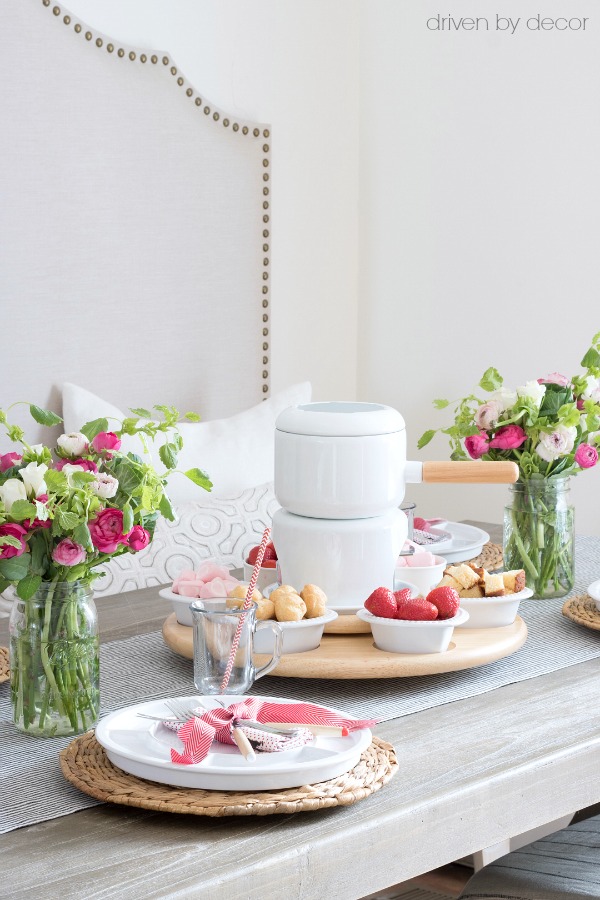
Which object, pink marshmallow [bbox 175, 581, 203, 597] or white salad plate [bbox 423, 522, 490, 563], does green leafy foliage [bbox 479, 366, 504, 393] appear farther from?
pink marshmallow [bbox 175, 581, 203, 597]

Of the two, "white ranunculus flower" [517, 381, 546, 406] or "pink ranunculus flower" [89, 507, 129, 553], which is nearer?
"pink ranunculus flower" [89, 507, 129, 553]

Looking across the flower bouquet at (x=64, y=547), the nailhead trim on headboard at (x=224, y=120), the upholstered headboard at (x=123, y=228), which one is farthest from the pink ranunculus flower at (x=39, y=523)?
the nailhead trim on headboard at (x=224, y=120)

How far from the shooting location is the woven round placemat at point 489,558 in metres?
1.72

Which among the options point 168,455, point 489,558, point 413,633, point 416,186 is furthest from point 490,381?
point 416,186

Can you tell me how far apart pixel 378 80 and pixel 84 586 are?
2.51 m

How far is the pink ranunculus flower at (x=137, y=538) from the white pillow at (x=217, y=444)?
1291 millimetres

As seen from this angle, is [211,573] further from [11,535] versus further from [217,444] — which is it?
[217,444]

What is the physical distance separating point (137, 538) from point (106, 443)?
0.10m

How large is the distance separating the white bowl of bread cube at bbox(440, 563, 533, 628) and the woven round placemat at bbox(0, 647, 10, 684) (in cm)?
53

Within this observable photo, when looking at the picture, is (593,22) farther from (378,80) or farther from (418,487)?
(418,487)

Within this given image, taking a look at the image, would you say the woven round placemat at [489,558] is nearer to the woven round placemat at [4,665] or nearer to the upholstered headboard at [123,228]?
the woven round placemat at [4,665]

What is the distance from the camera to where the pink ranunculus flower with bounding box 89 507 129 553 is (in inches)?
40.1

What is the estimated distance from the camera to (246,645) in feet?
3.49

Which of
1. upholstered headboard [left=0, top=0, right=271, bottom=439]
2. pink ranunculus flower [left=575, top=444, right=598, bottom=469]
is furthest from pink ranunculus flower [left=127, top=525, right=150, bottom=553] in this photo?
upholstered headboard [left=0, top=0, right=271, bottom=439]
